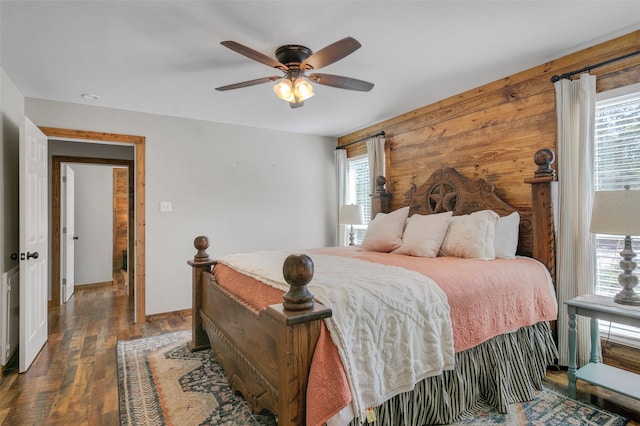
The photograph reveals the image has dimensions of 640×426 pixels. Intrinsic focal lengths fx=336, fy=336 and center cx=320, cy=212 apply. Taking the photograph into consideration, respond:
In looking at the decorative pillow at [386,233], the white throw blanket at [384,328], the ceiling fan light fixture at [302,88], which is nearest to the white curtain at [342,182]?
the decorative pillow at [386,233]

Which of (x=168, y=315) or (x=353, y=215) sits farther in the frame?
(x=353, y=215)

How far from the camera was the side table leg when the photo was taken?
7.07 feet

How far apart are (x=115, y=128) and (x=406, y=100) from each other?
10.9ft

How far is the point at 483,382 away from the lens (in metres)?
2.10

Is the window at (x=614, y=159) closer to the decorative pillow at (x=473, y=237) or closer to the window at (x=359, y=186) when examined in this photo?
the decorative pillow at (x=473, y=237)

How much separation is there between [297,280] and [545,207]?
224 cm

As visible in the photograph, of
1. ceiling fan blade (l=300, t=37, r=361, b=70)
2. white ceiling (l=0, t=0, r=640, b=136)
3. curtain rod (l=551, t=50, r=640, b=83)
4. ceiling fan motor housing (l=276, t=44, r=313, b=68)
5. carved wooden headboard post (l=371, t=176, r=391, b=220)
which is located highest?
white ceiling (l=0, t=0, r=640, b=136)

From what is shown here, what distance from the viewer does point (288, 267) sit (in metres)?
1.38

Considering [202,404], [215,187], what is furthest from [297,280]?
[215,187]

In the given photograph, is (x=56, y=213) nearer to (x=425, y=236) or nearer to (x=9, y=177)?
(x=9, y=177)

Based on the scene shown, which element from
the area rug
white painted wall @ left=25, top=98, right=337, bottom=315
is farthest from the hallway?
white painted wall @ left=25, top=98, right=337, bottom=315

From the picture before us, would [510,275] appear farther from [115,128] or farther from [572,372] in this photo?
[115,128]

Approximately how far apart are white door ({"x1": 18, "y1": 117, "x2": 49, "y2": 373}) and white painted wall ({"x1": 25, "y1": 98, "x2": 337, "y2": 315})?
0.87m

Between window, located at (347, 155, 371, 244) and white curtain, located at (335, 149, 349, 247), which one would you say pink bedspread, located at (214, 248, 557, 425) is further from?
white curtain, located at (335, 149, 349, 247)
